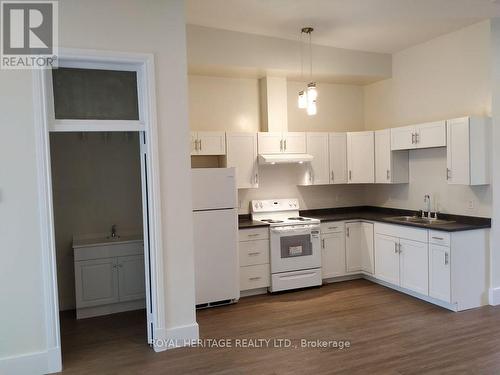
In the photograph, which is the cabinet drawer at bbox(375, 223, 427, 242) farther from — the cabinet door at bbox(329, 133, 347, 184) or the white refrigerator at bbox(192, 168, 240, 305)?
the white refrigerator at bbox(192, 168, 240, 305)

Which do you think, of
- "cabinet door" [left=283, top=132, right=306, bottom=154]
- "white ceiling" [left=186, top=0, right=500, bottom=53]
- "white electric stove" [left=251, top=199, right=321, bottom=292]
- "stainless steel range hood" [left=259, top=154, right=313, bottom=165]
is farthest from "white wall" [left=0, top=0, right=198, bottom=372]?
"cabinet door" [left=283, top=132, right=306, bottom=154]

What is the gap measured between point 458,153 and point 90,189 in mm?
4232

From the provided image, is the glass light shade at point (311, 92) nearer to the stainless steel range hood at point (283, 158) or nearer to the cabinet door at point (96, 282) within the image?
the stainless steel range hood at point (283, 158)

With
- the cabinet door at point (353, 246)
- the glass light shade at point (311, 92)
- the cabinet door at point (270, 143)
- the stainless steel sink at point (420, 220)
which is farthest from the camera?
the cabinet door at point (353, 246)

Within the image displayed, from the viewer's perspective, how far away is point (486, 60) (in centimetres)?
441

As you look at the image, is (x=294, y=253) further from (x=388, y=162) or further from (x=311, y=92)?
(x=311, y=92)

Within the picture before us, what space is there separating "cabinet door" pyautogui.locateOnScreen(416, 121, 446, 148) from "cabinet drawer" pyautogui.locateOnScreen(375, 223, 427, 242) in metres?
1.03

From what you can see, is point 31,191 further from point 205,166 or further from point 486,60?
point 486,60

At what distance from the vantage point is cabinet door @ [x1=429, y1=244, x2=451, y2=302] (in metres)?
4.25

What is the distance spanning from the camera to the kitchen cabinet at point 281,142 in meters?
5.26

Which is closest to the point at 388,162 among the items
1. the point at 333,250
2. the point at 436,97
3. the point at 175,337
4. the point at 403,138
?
the point at 403,138

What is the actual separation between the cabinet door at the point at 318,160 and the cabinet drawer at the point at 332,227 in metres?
0.61

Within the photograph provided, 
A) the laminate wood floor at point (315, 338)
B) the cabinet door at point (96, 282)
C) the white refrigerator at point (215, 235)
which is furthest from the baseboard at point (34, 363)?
the white refrigerator at point (215, 235)

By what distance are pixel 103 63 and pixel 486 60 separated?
13.2 ft
